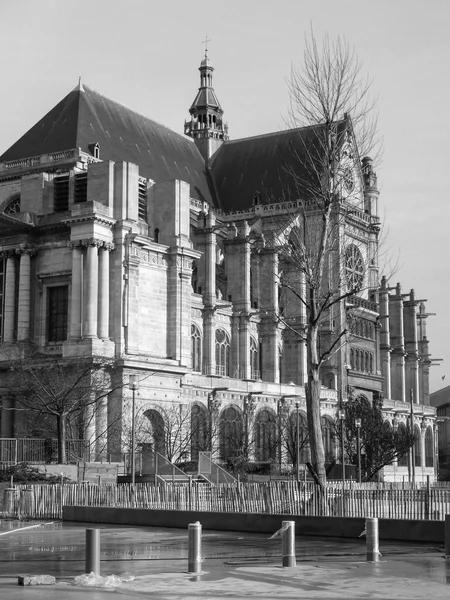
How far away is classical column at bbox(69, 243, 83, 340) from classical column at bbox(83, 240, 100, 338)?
46 cm

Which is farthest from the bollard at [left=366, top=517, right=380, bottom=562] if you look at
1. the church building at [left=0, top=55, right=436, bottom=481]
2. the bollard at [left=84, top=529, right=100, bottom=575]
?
the church building at [left=0, top=55, right=436, bottom=481]

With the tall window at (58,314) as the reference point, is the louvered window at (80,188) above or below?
above

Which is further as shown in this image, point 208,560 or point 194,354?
point 194,354

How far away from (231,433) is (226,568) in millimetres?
54930

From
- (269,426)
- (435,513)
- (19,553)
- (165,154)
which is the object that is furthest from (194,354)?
(19,553)

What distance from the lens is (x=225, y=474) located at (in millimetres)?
47656

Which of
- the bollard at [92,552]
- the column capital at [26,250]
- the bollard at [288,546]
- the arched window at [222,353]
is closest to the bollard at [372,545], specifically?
the bollard at [288,546]

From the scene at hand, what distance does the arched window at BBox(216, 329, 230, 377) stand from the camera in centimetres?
7950

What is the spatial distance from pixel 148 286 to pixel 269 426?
16.9 m

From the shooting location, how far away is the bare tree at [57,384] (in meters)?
57.2

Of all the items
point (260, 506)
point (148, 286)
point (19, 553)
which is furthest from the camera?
point (148, 286)

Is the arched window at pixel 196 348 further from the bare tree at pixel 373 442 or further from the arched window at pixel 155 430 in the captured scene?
the bare tree at pixel 373 442

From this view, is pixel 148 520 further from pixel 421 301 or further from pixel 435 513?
pixel 421 301

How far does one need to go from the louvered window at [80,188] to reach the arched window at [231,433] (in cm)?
1843
